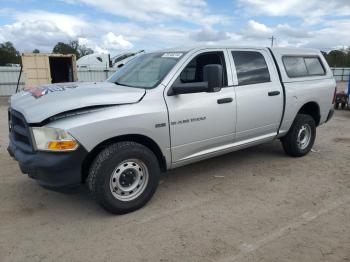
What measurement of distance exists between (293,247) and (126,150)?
1.93 meters

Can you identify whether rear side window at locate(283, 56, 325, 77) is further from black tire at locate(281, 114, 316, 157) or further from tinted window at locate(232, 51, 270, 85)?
black tire at locate(281, 114, 316, 157)

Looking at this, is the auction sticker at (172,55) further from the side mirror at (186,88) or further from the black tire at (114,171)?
the black tire at (114,171)

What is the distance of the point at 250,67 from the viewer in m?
4.74

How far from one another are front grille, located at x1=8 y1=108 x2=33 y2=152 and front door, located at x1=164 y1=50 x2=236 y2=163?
1558 millimetres

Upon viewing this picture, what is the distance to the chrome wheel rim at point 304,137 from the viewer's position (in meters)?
5.71

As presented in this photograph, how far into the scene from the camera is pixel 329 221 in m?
3.49

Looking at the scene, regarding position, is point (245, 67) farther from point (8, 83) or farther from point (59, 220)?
point (8, 83)

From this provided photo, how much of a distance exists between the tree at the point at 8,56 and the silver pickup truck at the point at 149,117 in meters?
67.8

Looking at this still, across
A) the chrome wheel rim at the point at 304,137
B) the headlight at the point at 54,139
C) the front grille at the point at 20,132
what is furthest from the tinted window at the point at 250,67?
Result: the front grille at the point at 20,132

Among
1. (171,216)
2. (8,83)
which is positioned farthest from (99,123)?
(8,83)

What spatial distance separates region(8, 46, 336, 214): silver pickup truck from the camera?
127 inches

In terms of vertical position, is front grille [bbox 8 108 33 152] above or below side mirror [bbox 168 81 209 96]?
below

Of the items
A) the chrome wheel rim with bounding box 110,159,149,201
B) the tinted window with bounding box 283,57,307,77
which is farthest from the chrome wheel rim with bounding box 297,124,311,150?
the chrome wheel rim with bounding box 110,159,149,201

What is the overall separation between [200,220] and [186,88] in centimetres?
152
